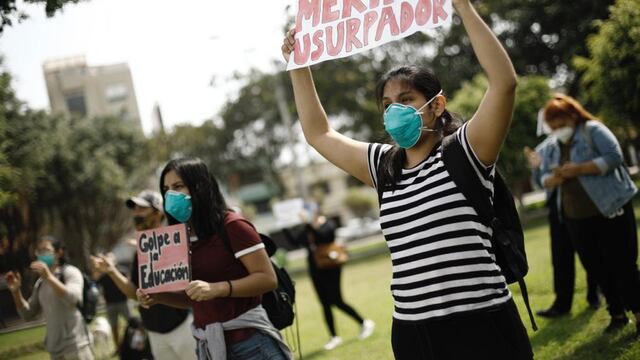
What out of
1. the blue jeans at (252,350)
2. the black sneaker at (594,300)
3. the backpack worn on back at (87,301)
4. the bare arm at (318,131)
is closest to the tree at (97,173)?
the backpack worn on back at (87,301)

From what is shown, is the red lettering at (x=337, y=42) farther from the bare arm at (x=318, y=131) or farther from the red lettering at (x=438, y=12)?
the red lettering at (x=438, y=12)

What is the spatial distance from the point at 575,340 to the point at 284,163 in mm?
44622

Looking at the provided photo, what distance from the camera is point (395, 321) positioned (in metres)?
2.63

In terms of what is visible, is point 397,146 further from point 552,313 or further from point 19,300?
point 552,313

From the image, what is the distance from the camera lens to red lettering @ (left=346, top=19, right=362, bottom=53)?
294 cm

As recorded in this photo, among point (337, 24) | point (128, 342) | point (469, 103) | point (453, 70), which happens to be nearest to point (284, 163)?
point (453, 70)

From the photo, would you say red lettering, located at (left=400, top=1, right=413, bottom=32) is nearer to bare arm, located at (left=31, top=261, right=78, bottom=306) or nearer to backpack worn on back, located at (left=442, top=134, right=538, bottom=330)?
backpack worn on back, located at (left=442, top=134, right=538, bottom=330)

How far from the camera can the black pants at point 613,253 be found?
5.11 meters

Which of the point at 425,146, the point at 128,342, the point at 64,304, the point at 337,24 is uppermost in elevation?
the point at 337,24

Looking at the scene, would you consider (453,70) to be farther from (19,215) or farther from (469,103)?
(19,215)

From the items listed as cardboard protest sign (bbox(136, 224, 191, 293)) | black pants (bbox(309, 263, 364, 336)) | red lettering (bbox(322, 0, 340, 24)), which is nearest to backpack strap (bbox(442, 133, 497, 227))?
red lettering (bbox(322, 0, 340, 24))

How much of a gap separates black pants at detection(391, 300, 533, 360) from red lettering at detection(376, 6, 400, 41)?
123 cm

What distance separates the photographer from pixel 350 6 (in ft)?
9.84

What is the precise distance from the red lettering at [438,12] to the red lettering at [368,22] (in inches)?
15.7
